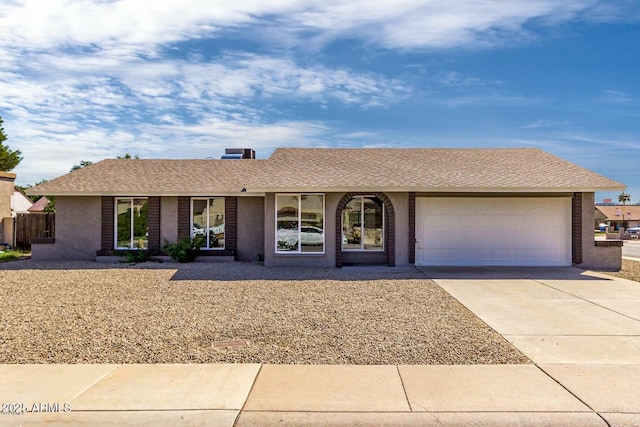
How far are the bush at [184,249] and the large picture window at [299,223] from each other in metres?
3.54

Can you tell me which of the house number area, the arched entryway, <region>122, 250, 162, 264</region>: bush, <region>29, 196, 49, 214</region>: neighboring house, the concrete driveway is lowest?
the house number area

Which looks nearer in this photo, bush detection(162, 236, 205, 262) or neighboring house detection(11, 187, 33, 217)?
bush detection(162, 236, 205, 262)

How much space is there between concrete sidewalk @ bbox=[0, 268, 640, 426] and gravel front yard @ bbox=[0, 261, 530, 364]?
430 mm

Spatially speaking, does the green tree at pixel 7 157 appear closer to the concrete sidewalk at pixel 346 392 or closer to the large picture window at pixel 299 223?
the large picture window at pixel 299 223

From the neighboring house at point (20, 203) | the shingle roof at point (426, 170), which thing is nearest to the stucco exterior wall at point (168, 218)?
the shingle roof at point (426, 170)

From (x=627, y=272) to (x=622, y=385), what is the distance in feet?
39.7

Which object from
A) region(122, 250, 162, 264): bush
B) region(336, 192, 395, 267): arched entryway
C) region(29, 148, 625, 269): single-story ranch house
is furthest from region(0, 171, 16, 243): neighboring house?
region(336, 192, 395, 267): arched entryway

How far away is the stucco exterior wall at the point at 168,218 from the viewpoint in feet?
58.6

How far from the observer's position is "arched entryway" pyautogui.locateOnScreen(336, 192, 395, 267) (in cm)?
1677

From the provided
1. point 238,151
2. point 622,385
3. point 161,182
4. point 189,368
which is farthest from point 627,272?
point 238,151

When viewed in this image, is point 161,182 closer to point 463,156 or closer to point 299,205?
point 299,205

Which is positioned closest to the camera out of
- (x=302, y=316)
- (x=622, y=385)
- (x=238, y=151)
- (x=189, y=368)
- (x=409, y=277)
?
(x=622, y=385)

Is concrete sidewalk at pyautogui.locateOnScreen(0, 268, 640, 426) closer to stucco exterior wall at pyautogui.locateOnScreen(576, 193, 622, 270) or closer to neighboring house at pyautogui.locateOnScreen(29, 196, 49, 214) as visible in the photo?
stucco exterior wall at pyautogui.locateOnScreen(576, 193, 622, 270)

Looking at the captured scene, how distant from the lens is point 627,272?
15.7 m
